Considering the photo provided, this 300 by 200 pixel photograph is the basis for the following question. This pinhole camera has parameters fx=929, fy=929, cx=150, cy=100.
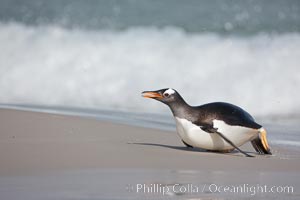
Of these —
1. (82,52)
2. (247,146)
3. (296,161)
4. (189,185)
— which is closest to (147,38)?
(82,52)

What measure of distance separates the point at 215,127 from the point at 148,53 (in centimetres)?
691

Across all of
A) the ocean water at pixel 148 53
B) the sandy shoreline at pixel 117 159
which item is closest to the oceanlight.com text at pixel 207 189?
the sandy shoreline at pixel 117 159

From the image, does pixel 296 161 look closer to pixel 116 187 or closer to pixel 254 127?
pixel 254 127

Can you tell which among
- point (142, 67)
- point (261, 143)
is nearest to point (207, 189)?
point (261, 143)

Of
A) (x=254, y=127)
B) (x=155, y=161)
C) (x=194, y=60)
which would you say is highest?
(x=194, y=60)

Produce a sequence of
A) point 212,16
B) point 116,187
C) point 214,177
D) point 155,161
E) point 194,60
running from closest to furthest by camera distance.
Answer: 1. point 116,187
2. point 214,177
3. point 155,161
4. point 194,60
5. point 212,16

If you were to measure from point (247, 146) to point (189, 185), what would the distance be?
270cm

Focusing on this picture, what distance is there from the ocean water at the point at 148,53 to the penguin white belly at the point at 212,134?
3.31 meters

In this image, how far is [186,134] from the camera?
780 cm

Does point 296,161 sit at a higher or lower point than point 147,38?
lower

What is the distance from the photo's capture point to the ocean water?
41.8ft

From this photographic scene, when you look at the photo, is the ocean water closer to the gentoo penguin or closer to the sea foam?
the sea foam

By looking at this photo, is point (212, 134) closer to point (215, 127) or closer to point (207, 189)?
point (215, 127)

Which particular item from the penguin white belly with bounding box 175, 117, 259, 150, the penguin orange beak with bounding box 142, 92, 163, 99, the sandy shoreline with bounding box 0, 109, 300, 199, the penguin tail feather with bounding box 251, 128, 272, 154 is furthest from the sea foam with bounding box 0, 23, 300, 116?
the penguin orange beak with bounding box 142, 92, 163, 99
